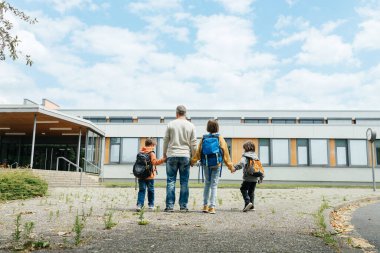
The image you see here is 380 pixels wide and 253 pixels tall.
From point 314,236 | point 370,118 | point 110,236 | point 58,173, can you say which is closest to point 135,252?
point 110,236

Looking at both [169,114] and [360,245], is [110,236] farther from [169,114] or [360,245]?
[169,114]

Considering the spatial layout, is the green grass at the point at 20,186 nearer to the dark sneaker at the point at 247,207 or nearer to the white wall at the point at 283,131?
the dark sneaker at the point at 247,207

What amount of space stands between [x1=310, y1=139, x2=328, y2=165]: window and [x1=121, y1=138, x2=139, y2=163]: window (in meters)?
12.4

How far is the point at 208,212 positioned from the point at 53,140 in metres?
24.1

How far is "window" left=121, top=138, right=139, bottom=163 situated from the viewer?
95.6ft

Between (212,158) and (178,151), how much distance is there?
0.60 meters

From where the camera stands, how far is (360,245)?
461 cm

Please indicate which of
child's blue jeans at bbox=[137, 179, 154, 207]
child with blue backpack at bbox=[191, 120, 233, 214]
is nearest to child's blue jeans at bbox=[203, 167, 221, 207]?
child with blue backpack at bbox=[191, 120, 233, 214]

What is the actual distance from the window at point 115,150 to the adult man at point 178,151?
892 inches

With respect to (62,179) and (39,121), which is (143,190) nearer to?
(62,179)

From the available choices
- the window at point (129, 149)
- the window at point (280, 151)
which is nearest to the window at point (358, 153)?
the window at point (280, 151)

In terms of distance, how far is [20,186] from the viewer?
1045 cm

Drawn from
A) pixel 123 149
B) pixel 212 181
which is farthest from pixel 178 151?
pixel 123 149

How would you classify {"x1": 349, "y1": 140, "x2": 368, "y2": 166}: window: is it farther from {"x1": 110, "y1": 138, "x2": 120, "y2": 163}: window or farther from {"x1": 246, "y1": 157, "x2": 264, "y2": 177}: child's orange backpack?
{"x1": 246, "y1": 157, "x2": 264, "y2": 177}: child's orange backpack
